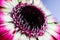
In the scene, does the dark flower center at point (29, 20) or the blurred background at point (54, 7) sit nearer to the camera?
the dark flower center at point (29, 20)

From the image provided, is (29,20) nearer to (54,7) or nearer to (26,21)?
(26,21)

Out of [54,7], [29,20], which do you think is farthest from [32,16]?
[54,7]

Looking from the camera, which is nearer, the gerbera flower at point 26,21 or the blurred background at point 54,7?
the gerbera flower at point 26,21

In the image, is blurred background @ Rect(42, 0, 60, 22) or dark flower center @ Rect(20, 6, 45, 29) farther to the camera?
blurred background @ Rect(42, 0, 60, 22)

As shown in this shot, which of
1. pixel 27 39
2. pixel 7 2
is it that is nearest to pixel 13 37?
pixel 27 39

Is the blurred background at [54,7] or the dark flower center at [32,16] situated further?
the blurred background at [54,7]

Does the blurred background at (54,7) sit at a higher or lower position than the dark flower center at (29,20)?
higher
